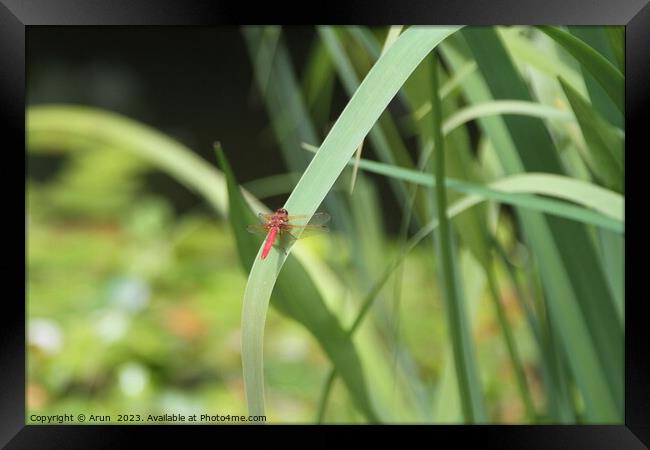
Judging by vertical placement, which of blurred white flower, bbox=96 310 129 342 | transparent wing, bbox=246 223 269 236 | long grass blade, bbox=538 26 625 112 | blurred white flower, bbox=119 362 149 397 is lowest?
transparent wing, bbox=246 223 269 236

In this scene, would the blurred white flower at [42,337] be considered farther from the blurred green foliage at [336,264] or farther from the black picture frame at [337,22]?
the black picture frame at [337,22]

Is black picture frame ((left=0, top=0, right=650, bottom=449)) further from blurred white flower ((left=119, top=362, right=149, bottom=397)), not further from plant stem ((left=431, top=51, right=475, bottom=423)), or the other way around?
blurred white flower ((left=119, top=362, right=149, bottom=397))

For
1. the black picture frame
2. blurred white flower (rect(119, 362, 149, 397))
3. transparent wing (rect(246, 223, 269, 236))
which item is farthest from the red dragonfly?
blurred white flower (rect(119, 362, 149, 397))

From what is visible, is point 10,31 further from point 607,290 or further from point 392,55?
point 607,290

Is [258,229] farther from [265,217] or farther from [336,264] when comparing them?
[336,264]

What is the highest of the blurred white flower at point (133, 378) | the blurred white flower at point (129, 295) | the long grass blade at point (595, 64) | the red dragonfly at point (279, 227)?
the blurred white flower at point (129, 295)

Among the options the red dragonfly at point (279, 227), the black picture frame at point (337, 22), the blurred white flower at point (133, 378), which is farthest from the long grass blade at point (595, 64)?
the blurred white flower at point (133, 378)

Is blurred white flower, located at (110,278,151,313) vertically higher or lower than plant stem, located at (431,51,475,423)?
higher

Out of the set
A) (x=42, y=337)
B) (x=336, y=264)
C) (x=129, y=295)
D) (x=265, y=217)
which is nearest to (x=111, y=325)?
(x=129, y=295)
